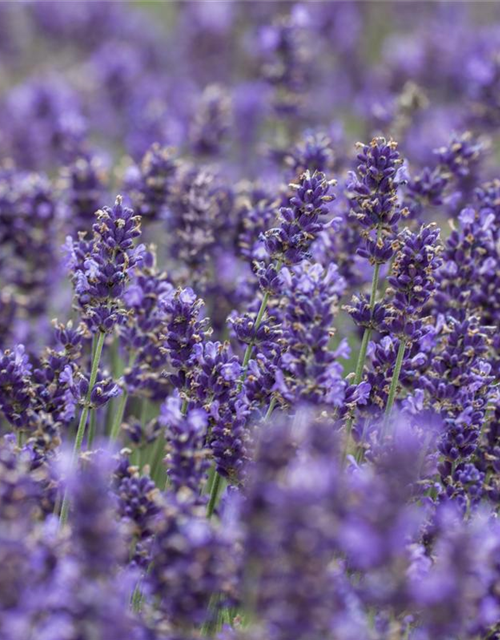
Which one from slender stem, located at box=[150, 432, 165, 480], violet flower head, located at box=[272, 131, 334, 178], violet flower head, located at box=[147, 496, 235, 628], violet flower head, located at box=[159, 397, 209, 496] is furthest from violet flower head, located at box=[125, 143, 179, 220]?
violet flower head, located at box=[147, 496, 235, 628]

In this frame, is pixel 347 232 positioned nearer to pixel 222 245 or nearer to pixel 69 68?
pixel 222 245

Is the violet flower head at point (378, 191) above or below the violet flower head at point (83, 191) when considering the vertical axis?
below

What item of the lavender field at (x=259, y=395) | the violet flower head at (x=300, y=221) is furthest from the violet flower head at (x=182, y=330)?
the violet flower head at (x=300, y=221)

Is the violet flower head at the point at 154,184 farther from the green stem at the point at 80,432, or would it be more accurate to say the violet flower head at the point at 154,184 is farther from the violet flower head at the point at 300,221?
the green stem at the point at 80,432

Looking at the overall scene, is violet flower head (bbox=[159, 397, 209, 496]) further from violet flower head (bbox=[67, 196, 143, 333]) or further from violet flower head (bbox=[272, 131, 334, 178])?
violet flower head (bbox=[272, 131, 334, 178])

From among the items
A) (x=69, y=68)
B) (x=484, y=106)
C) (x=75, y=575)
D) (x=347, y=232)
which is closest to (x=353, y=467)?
(x=75, y=575)

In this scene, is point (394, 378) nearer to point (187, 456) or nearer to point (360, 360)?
point (360, 360)

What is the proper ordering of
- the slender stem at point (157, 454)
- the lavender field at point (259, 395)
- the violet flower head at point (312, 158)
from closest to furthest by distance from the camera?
the lavender field at point (259, 395)
the slender stem at point (157, 454)
the violet flower head at point (312, 158)
